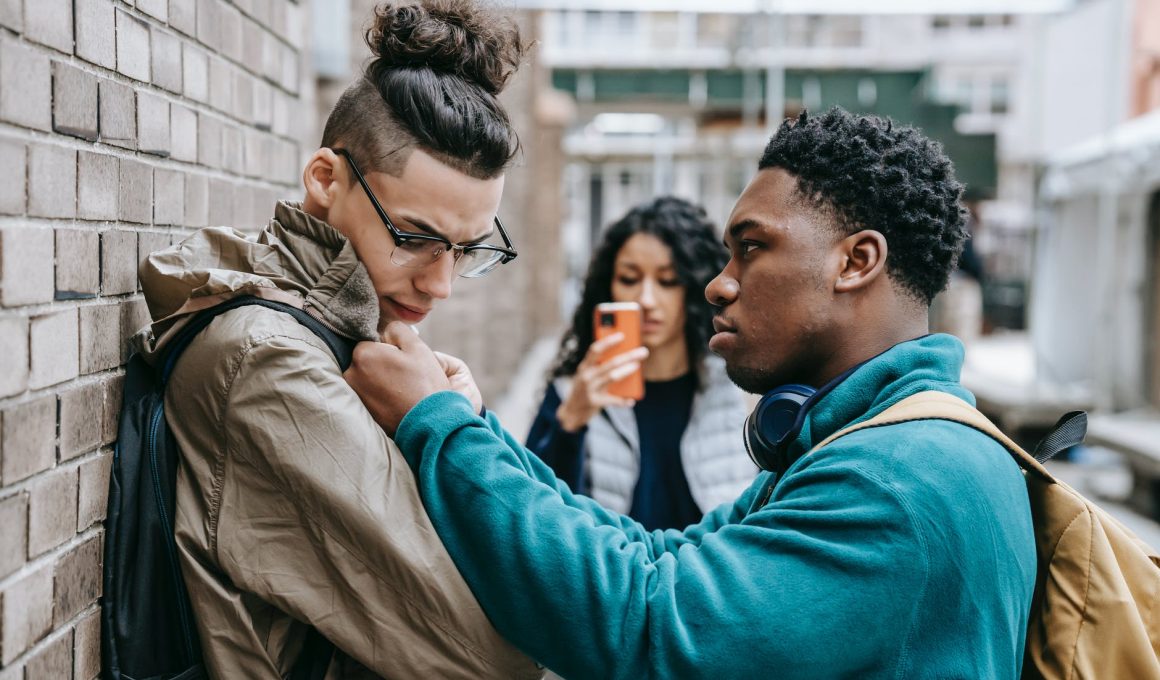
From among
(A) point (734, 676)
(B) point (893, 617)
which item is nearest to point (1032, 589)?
(B) point (893, 617)

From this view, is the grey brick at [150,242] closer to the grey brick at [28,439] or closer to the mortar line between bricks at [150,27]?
the mortar line between bricks at [150,27]

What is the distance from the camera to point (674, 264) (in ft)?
12.1

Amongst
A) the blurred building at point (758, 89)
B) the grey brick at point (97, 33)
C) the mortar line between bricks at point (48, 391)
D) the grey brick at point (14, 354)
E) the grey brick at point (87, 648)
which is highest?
the blurred building at point (758, 89)

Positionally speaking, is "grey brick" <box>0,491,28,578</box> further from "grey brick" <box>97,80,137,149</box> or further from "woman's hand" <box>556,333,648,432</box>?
"woman's hand" <box>556,333,648,432</box>

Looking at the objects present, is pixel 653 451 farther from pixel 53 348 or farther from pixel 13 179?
pixel 13 179

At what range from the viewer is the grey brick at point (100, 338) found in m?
1.54

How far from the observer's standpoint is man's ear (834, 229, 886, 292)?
1.77 m

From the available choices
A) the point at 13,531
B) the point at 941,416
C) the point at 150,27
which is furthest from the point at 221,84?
the point at 941,416

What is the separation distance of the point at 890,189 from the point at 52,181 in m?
1.37

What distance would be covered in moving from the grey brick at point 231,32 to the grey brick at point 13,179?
833mm

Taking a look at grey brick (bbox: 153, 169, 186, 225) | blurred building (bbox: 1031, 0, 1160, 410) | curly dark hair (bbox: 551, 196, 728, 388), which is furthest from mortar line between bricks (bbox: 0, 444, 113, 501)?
blurred building (bbox: 1031, 0, 1160, 410)

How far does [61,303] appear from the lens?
1459mm

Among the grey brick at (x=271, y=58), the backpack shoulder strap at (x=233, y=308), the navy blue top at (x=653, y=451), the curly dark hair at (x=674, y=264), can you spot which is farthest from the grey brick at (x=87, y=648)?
the curly dark hair at (x=674, y=264)

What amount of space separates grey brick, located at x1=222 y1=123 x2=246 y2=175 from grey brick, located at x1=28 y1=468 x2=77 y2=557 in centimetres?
87
